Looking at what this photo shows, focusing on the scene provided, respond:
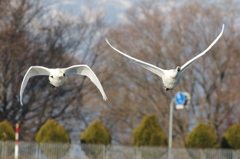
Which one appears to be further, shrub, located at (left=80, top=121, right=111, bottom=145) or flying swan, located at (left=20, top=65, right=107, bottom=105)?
shrub, located at (left=80, top=121, right=111, bottom=145)

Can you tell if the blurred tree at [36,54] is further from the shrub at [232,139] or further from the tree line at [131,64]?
the shrub at [232,139]

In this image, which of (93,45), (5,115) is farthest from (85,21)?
(5,115)

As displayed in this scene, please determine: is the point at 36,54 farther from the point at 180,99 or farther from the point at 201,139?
the point at 201,139

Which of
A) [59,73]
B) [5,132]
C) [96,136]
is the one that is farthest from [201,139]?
[59,73]

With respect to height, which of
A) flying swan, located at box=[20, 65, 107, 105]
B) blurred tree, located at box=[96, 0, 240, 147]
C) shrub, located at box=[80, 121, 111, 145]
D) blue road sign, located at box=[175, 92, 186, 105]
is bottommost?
shrub, located at box=[80, 121, 111, 145]

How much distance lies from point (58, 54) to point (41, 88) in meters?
2.13

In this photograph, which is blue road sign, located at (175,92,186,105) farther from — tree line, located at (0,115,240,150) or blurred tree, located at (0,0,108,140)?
blurred tree, located at (0,0,108,140)

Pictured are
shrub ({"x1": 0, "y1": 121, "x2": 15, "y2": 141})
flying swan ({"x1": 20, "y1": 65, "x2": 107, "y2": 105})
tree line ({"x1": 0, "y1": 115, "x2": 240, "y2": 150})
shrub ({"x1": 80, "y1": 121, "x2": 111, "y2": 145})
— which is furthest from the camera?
shrub ({"x1": 80, "y1": 121, "x2": 111, "y2": 145})

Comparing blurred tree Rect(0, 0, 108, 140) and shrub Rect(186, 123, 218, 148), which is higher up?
blurred tree Rect(0, 0, 108, 140)

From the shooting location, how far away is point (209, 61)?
45.7 metres

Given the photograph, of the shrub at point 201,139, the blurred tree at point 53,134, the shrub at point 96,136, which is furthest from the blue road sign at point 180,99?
the blurred tree at point 53,134

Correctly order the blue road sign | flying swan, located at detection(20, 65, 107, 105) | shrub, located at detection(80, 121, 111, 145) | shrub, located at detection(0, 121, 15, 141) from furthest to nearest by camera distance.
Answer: the blue road sign → shrub, located at detection(80, 121, 111, 145) → shrub, located at detection(0, 121, 15, 141) → flying swan, located at detection(20, 65, 107, 105)

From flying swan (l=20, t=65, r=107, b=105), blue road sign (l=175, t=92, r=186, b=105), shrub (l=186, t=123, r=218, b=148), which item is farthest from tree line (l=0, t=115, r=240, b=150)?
flying swan (l=20, t=65, r=107, b=105)

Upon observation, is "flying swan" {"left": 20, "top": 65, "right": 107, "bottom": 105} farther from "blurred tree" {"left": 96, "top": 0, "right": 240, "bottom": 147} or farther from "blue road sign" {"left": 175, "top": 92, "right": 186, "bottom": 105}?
"blurred tree" {"left": 96, "top": 0, "right": 240, "bottom": 147}
